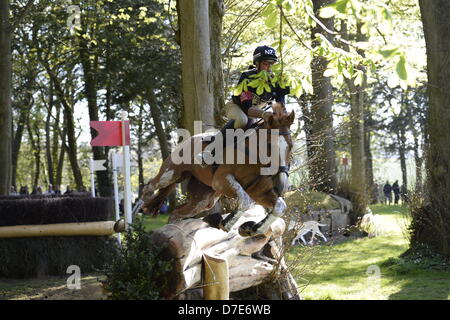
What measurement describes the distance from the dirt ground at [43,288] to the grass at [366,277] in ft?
9.13

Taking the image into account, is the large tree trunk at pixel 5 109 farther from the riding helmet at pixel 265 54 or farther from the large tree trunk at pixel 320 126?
the riding helmet at pixel 265 54

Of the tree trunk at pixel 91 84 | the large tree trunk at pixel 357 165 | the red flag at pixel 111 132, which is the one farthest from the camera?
the tree trunk at pixel 91 84

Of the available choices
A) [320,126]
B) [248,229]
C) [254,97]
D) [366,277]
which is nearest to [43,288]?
[248,229]

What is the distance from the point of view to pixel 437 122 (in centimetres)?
943

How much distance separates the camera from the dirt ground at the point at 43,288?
6.78 meters

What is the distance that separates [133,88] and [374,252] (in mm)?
13011

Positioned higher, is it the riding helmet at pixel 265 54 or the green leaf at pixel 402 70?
the riding helmet at pixel 265 54

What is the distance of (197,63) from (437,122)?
4.52 meters

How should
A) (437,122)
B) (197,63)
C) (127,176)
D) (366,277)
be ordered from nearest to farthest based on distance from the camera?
(197,63)
(127,176)
(366,277)
(437,122)

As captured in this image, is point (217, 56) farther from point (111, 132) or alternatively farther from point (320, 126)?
point (320, 126)

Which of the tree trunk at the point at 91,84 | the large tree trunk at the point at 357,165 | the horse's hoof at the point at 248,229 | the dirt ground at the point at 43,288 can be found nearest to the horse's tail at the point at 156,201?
the dirt ground at the point at 43,288

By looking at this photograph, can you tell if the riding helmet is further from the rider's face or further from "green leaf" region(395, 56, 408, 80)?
"green leaf" region(395, 56, 408, 80)
